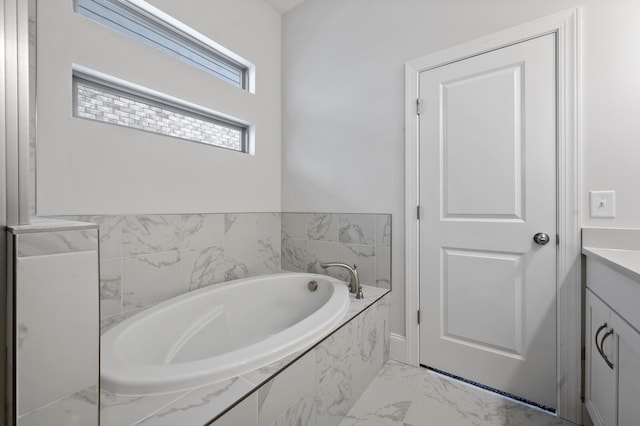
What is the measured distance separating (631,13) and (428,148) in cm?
98

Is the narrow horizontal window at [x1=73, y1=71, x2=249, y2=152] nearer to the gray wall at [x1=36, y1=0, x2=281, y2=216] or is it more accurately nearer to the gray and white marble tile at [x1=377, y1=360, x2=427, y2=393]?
the gray wall at [x1=36, y1=0, x2=281, y2=216]

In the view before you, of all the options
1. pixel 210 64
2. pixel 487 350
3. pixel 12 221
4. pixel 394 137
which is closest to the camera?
pixel 12 221

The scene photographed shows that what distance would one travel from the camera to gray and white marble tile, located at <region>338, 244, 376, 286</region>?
1.91 meters

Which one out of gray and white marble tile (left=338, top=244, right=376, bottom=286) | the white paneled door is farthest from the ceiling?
gray and white marble tile (left=338, top=244, right=376, bottom=286)

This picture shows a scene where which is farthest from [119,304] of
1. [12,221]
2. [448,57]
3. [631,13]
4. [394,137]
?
[631,13]

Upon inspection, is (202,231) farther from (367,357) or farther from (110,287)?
(367,357)

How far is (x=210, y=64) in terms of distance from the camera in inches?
78.0

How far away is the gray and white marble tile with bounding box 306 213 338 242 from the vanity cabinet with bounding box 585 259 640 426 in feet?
4.62

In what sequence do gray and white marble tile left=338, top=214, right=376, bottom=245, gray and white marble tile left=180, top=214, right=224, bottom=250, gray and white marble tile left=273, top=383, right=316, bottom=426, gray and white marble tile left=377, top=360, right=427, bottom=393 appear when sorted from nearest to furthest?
gray and white marble tile left=273, top=383, right=316, bottom=426 < gray and white marble tile left=377, top=360, right=427, bottom=393 < gray and white marble tile left=180, top=214, right=224, bottom=250 < gray and white marble tile left=338, top=214, right=376, bottom=245

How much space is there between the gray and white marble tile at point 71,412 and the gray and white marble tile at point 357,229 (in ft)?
5.21

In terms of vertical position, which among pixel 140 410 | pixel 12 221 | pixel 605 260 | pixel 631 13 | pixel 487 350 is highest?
pixel 631 13

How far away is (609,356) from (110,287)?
2.13 meters

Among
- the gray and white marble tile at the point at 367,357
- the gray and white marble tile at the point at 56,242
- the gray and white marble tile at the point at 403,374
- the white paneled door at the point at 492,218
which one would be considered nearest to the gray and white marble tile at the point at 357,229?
the white paneled door at the point at 492,218

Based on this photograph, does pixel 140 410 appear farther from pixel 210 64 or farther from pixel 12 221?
pixel 210 64
